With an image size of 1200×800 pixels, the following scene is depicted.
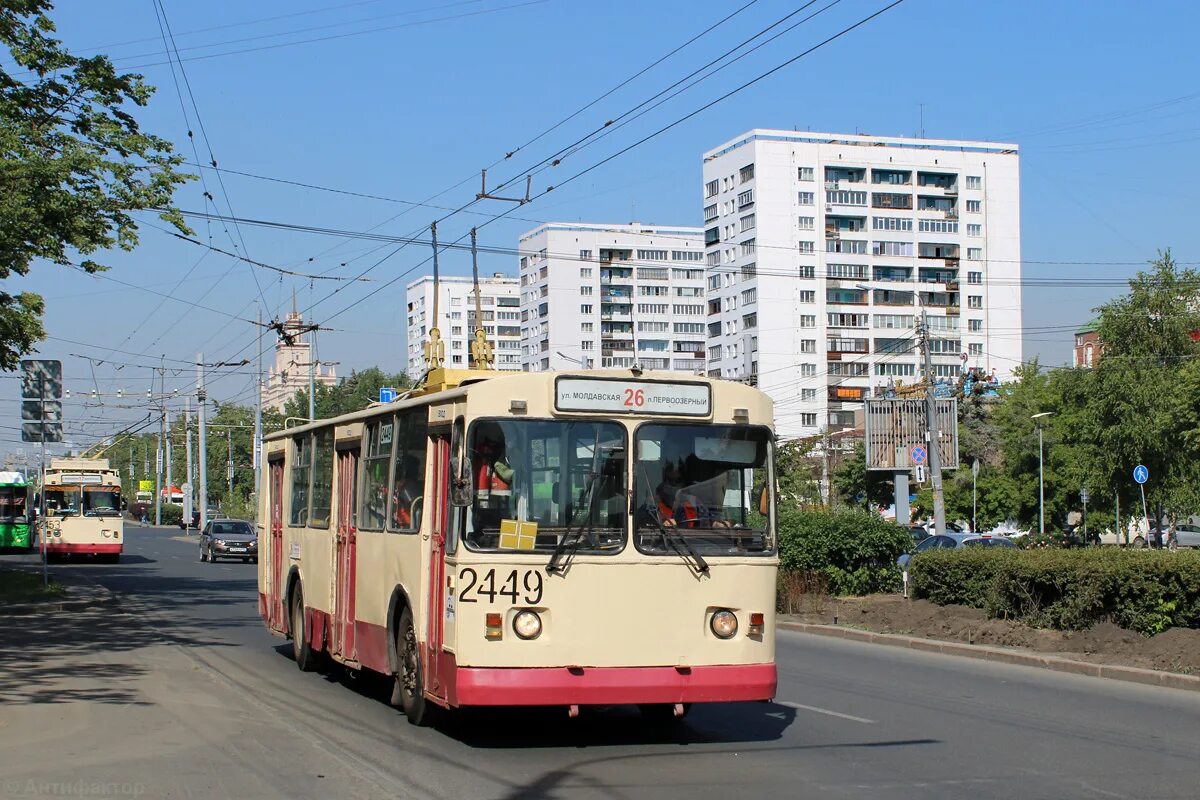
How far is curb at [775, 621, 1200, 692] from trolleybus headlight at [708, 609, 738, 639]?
640 cm

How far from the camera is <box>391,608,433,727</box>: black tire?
10969 mm

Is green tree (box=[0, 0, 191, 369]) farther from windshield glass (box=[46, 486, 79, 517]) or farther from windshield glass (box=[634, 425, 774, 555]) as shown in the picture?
windshield glass (box=[46, 486, 79, 517])

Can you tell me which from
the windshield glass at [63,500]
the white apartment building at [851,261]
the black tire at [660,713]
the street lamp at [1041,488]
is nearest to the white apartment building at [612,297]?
the white apartment building at [851,261]

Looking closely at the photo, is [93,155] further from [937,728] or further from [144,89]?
[937,728]

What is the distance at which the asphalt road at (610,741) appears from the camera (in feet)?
28.9

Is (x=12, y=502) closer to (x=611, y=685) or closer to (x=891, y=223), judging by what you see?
(x=611, y=685)

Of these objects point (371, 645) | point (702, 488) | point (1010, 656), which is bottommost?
point (1010, 656)

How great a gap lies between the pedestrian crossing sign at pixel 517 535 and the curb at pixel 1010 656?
790 centimetres

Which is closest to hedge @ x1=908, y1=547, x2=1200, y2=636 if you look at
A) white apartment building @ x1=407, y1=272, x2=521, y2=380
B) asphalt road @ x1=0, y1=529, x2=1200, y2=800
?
asphalt road @ x1=0, y1=529, x2=1200, y2=800

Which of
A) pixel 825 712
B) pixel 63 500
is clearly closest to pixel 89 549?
pixel 63 500

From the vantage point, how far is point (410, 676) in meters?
11.3

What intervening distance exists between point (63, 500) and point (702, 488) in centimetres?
4187

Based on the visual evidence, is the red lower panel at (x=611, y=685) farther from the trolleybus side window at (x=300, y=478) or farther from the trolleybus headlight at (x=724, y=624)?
the trolleybus side window at (x=300, y=478)

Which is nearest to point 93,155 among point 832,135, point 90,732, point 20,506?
point 90,732
